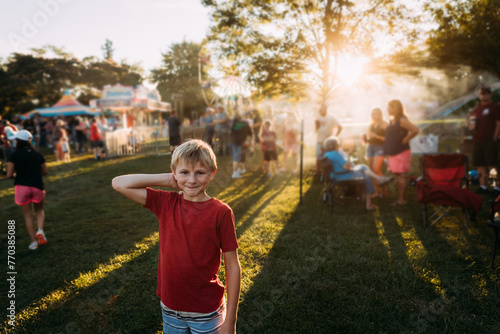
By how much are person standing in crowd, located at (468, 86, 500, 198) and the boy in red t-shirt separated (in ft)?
25.2

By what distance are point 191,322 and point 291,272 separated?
93.3 inches

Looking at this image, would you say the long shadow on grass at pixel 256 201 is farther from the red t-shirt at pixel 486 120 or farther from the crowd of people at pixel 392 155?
the red t-shirt at pixel 486 120

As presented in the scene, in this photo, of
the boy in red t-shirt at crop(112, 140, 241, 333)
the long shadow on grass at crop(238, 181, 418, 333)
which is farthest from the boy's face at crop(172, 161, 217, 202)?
the long shadow on grass at crop(238, 181, 418, 333)

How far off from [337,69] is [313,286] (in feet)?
38.3

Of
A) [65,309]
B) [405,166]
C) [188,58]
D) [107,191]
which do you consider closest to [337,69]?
[405,166]

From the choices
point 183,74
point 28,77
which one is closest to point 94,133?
point 28,77

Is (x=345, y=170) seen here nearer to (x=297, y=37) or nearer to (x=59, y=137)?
(x=297, y=37)

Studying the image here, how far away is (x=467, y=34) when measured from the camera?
11664mm

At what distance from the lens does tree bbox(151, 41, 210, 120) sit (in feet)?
150

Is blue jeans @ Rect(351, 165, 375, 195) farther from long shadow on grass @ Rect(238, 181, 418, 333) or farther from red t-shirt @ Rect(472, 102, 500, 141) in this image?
red t-shirt @ Rect(472, 102, 500, 141)

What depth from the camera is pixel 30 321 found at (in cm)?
310

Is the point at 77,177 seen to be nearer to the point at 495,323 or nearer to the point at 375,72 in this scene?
the point at 495,323

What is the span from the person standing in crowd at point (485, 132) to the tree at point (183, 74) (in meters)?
40.5

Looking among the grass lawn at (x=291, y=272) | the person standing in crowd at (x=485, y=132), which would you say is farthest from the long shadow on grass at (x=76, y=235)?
the person standing in crowd at (x=485, y=132)
